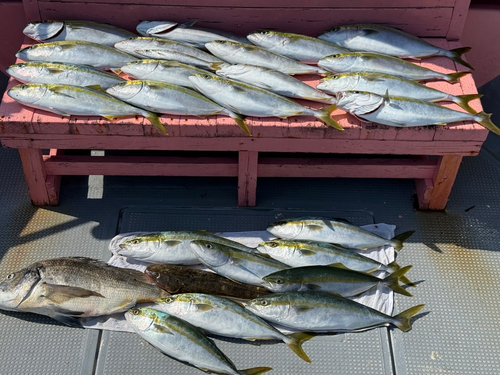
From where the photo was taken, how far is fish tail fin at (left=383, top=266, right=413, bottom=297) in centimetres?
357

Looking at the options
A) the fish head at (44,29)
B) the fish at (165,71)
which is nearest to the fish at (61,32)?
the fish head at (44,29)

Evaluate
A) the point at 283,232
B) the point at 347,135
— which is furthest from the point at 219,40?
the point at 283,232

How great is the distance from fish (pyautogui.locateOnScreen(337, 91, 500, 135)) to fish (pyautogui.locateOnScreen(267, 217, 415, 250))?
2.41 feet

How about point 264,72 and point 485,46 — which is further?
point 485,46

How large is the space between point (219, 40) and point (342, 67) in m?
0.89

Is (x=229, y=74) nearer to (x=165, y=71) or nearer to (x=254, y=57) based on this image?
(x=254, y=57)

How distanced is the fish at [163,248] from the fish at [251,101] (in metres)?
0.89

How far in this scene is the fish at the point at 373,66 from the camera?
13.2 ft

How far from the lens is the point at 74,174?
159 inches

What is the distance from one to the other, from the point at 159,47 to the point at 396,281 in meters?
2.27

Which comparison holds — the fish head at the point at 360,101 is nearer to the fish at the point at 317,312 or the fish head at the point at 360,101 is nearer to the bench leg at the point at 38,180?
the fish at the point at 317,312

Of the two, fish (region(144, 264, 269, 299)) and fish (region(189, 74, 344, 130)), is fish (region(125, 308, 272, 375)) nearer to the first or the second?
fish (region(144, 264, 269, 299))

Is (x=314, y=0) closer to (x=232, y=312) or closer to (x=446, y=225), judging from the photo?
(x=446, y=225)

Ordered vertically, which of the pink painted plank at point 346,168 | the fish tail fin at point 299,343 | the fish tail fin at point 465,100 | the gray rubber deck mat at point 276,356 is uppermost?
the fish tail fin at point 465,100
